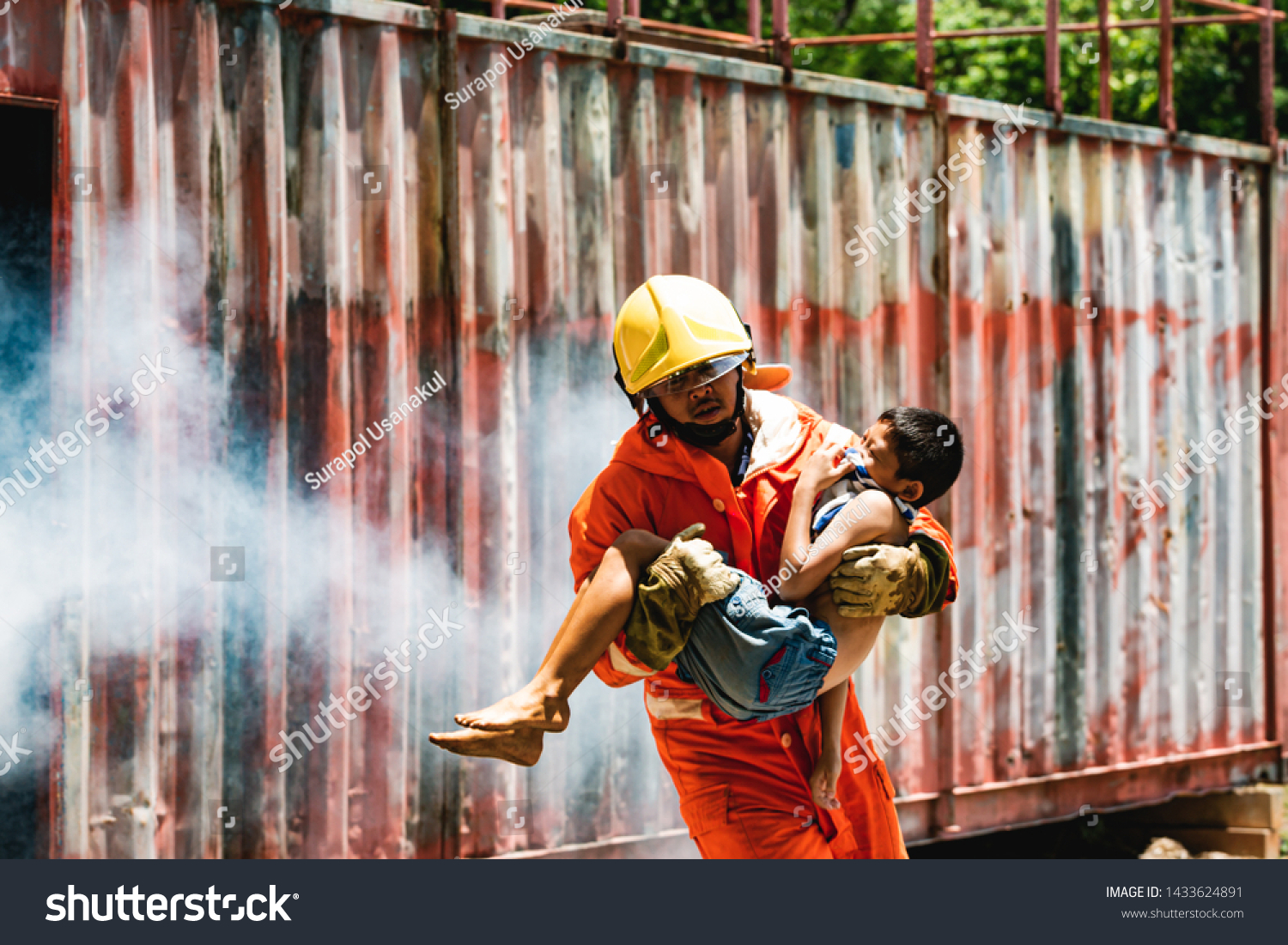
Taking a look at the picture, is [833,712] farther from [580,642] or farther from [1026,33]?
[1026,33]

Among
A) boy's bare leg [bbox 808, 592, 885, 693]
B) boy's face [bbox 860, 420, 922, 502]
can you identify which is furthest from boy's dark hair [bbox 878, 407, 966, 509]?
boy's bare leg [bbox 808, 592, 885, 693]

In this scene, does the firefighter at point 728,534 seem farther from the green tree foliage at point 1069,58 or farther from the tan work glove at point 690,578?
the green tree foliage at point 1069,58

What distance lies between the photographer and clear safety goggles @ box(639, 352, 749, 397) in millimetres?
2773

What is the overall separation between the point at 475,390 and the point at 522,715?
7.26 feet

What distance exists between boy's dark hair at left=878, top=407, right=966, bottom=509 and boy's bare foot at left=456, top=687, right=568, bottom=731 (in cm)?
95

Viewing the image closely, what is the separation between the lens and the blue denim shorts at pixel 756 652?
264 cm

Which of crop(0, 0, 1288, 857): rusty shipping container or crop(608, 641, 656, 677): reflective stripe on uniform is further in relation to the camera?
crop(0, 0, 1288, 857): rusty shipping container

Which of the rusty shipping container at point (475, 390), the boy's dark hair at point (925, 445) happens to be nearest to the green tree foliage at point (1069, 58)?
the rusty shipping container at point (475, 390)

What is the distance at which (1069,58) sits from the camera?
1120cm

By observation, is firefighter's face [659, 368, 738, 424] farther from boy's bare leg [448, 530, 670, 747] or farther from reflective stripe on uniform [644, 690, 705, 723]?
reflective stripe on uniform [644, 690, 705, 723]

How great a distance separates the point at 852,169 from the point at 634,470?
2.97m

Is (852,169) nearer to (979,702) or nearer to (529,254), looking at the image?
(529,254)

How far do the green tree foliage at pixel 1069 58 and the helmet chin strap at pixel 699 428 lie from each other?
935 centimetres

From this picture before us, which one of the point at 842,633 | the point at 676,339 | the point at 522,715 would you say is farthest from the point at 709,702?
the point at 676,339
